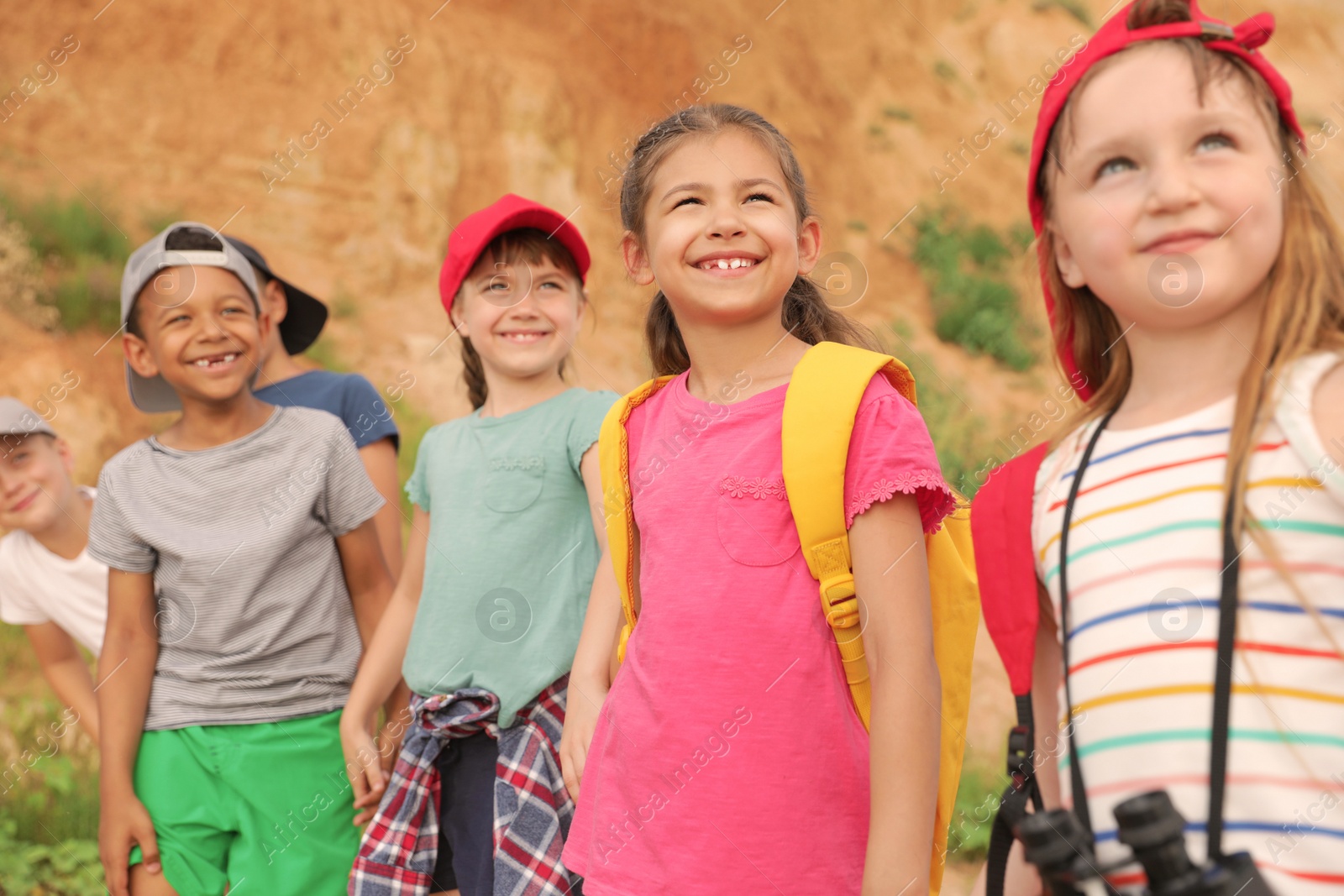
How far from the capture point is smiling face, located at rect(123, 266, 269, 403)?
256 centimetres

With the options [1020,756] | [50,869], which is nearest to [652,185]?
[1020,756]

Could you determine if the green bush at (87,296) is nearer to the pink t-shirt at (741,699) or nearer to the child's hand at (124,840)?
the child's hand at (124,840)

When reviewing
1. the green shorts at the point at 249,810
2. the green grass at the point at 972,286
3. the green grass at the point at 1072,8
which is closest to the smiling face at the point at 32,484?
the green shorts at the point at 249,810

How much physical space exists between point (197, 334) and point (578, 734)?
142cm

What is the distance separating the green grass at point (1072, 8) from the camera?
1426cm

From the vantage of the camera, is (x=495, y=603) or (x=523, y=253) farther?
(x=523, y=253)

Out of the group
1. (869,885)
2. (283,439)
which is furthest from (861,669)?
(283,439)

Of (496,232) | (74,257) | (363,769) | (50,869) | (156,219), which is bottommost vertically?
(50,869)

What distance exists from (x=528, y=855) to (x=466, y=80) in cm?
963

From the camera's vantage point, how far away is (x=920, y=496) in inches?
62.9

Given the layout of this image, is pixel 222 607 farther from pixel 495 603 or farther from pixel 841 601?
pixel 841 601

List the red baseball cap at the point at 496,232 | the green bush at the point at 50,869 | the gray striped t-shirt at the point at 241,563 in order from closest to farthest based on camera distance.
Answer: the gray striped t-shirt at the point at 241,563, the red baseball cap at the point at 496,232, the green bush at the point at 50,869

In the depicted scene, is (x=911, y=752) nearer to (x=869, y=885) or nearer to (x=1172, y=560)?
(x=869, y=885)

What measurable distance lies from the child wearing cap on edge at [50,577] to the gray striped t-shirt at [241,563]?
34.1 inches
